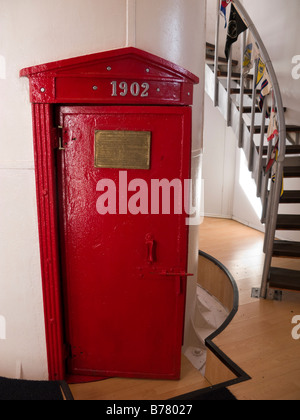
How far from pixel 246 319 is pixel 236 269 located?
4.17 ft

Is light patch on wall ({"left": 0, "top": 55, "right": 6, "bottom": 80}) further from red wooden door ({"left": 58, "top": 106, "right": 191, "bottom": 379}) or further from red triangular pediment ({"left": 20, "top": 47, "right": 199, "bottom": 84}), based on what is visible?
red wooden door ({"left": 58, "top": 106, "right": 191, "bottom": 379})

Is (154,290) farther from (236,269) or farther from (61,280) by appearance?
(236,269)

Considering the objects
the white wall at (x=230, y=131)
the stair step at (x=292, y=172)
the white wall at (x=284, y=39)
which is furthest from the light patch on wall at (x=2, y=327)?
the white wall at (x=284, y=39)

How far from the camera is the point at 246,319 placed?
3037 millimetres

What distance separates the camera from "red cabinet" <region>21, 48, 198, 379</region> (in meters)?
2.29

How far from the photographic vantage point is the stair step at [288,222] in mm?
3500

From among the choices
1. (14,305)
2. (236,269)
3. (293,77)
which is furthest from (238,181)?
(14,305)

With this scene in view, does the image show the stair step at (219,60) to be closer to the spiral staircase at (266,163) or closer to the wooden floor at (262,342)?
the spiral staircase at (266,163)

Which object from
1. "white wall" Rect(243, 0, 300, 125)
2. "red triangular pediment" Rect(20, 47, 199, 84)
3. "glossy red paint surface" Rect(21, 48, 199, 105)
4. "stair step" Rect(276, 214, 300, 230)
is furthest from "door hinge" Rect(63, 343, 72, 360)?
"white wall" Rect(243, 0, 300, 125)

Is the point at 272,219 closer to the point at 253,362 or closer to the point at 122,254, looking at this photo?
the point at 253,362

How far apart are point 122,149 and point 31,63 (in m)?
0.79

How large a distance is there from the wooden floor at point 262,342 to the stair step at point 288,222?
66cm

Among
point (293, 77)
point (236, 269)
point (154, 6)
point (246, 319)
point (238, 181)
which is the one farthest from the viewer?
point (238, 181)

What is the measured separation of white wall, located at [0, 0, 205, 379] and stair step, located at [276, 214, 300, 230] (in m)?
1.75
